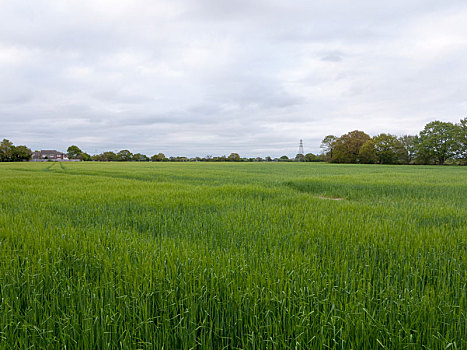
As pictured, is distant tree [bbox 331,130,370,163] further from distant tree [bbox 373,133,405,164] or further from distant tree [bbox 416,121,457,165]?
distant tree [bbox 416,121,457,165]

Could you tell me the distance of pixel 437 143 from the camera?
176 feet

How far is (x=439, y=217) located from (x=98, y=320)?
7315mm

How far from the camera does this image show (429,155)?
55125 millimetres

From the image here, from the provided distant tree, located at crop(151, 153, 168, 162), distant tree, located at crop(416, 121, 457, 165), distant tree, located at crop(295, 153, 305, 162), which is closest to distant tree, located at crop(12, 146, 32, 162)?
distant tree, located at crop(151, 153, 168, 162)

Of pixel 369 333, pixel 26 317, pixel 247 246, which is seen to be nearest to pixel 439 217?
pixel 247 246

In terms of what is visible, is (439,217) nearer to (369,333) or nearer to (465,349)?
(465,349)

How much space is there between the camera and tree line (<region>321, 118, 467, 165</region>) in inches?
2046

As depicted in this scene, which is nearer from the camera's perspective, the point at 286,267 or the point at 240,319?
the point at 240,319

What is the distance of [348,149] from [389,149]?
11121mm

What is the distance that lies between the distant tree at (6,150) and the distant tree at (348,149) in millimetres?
105664

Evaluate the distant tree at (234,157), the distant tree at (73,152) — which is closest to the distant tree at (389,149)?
the distant tree at (234,157)

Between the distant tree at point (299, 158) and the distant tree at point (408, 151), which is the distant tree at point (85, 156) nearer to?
the distant tree at point (299, 158)

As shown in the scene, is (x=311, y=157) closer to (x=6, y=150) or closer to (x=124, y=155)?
(x=124, y=155)

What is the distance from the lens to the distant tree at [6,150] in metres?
78.6
